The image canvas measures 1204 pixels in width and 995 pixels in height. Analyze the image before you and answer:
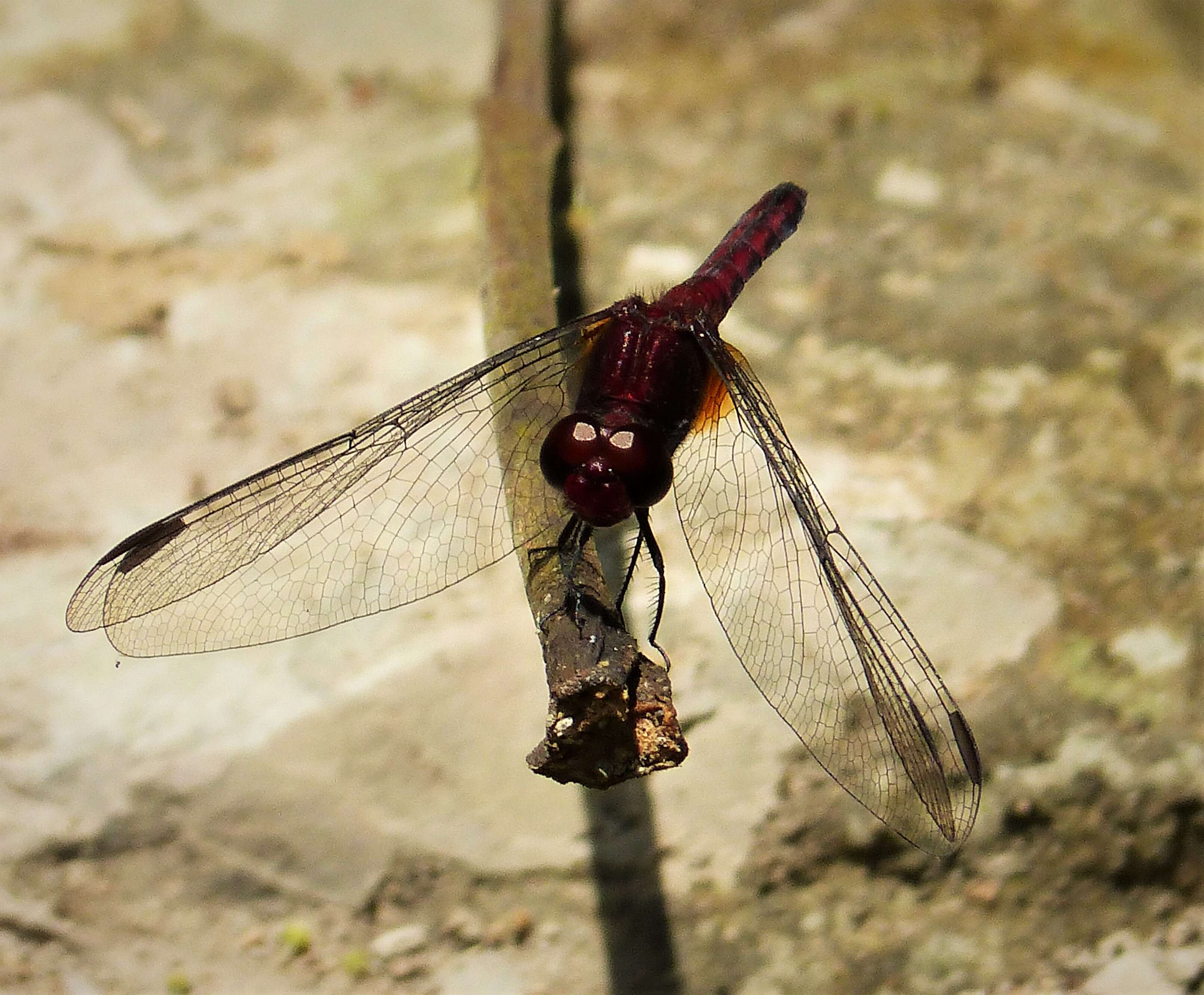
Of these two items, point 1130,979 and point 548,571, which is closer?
point 548,571

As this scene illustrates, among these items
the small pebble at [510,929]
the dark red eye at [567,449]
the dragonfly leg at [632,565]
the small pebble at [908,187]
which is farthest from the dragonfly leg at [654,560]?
the small pebble at [908,187]

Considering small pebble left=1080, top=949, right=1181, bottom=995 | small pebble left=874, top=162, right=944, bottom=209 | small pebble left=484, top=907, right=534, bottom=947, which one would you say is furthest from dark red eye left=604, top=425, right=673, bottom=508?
small pebble left=874, top=162, right=944, bottom=209

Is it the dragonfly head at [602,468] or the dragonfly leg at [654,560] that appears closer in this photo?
the dragonfly head at [602,468]

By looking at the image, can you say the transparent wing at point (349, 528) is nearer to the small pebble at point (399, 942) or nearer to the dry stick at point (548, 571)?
the dry stick at point (548, 571)

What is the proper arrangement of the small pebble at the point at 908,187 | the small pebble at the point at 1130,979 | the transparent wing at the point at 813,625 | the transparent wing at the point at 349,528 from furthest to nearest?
the small pebble at the point at 908,187 < the small pebble at the point at 1130,979 < the transparent wing at the point at 349,528 < the transparent wing at the point at 813,625

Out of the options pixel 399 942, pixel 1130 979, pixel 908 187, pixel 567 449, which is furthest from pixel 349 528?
pixel 908 187

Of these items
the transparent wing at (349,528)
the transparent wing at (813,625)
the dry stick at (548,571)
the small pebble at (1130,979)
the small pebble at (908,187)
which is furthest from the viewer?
the small pebble at (908,187)

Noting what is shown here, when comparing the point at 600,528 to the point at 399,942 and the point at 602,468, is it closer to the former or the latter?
the point at 602,468

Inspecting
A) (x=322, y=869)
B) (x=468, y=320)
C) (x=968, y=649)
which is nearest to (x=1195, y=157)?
(x=968, y=649)
